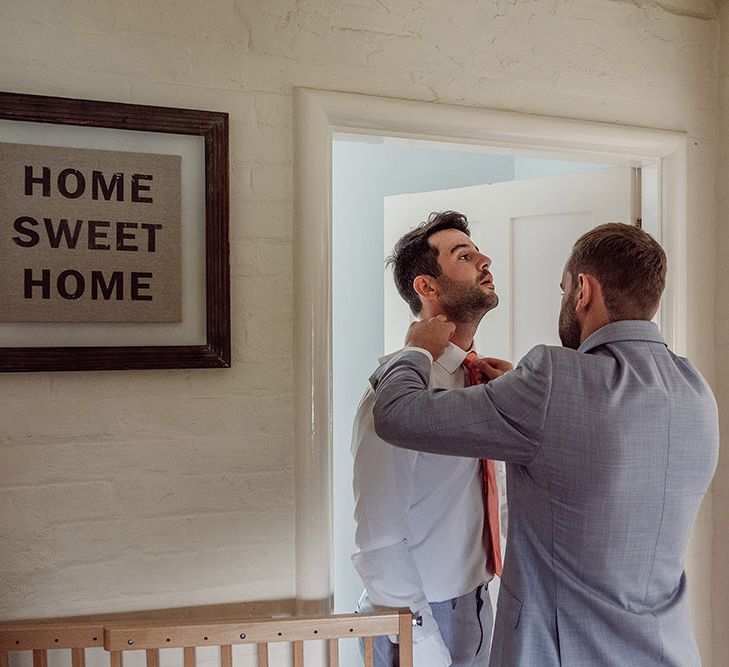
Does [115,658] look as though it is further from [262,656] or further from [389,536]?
[389,536]

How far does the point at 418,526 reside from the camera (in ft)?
6.06

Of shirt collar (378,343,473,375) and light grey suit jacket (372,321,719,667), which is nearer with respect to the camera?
light grey suit jacket (372,321,719,667)

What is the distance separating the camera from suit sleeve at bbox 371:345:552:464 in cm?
136

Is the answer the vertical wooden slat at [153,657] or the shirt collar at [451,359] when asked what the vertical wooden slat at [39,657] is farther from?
the shirt collar at [451,359]

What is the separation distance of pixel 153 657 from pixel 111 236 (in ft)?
2.83

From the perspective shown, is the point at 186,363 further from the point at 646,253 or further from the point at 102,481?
the point at 646,253

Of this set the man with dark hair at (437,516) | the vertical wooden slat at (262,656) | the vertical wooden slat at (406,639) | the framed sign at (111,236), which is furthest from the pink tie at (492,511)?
the framed sign at (111,236)

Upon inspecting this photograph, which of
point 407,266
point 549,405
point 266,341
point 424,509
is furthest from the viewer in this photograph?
point 407,266

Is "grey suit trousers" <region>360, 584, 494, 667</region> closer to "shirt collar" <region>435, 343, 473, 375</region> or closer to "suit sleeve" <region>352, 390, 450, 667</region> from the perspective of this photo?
"suit sleeve" <region>352, 390, 450, 667</region>

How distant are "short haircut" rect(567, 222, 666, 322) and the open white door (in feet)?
2.52

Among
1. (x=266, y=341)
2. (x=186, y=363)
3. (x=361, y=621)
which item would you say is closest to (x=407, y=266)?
(x=266, y=341)

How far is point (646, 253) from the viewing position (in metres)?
1.47

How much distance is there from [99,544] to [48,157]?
0.80 m

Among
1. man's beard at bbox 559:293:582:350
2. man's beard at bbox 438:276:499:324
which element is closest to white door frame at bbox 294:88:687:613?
man's beard at bbox 438:276:499:324
